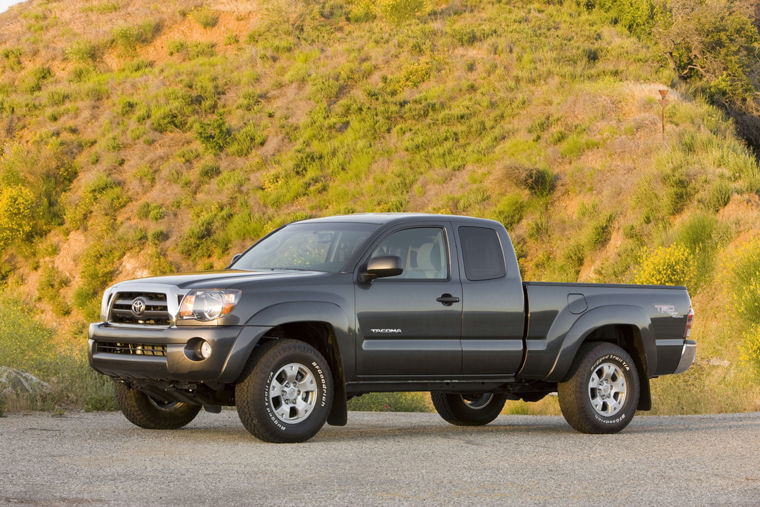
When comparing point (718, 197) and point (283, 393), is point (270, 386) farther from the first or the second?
point (718, 197)

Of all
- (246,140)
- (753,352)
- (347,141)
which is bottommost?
(753,352)

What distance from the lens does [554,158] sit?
37.8 m

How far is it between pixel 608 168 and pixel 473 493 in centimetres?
3086

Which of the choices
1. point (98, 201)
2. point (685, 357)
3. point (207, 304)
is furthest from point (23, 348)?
point (98, 201)

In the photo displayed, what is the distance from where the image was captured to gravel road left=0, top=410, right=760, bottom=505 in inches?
256

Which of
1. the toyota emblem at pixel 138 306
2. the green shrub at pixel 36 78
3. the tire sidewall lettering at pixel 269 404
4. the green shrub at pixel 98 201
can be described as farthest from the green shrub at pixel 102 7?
the tire sidewall lettering at pixel 269 404

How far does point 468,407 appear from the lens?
38.1 feet

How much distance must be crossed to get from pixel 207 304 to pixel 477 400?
427cm

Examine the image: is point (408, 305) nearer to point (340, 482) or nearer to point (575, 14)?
point (340, 482)

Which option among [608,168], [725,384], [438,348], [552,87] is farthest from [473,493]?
[552,87]

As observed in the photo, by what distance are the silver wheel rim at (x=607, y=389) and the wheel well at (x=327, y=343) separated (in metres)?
2.87

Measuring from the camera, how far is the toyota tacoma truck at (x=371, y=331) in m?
8.60

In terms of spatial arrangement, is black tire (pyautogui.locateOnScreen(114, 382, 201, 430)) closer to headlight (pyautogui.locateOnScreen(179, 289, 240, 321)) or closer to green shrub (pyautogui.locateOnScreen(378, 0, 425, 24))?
headlight (pyautogui.locateOnScreen(179, 289, 240, 321))

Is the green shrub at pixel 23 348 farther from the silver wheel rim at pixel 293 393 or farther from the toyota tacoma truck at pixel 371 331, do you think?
the silver wheel rim at pixel 293 393
